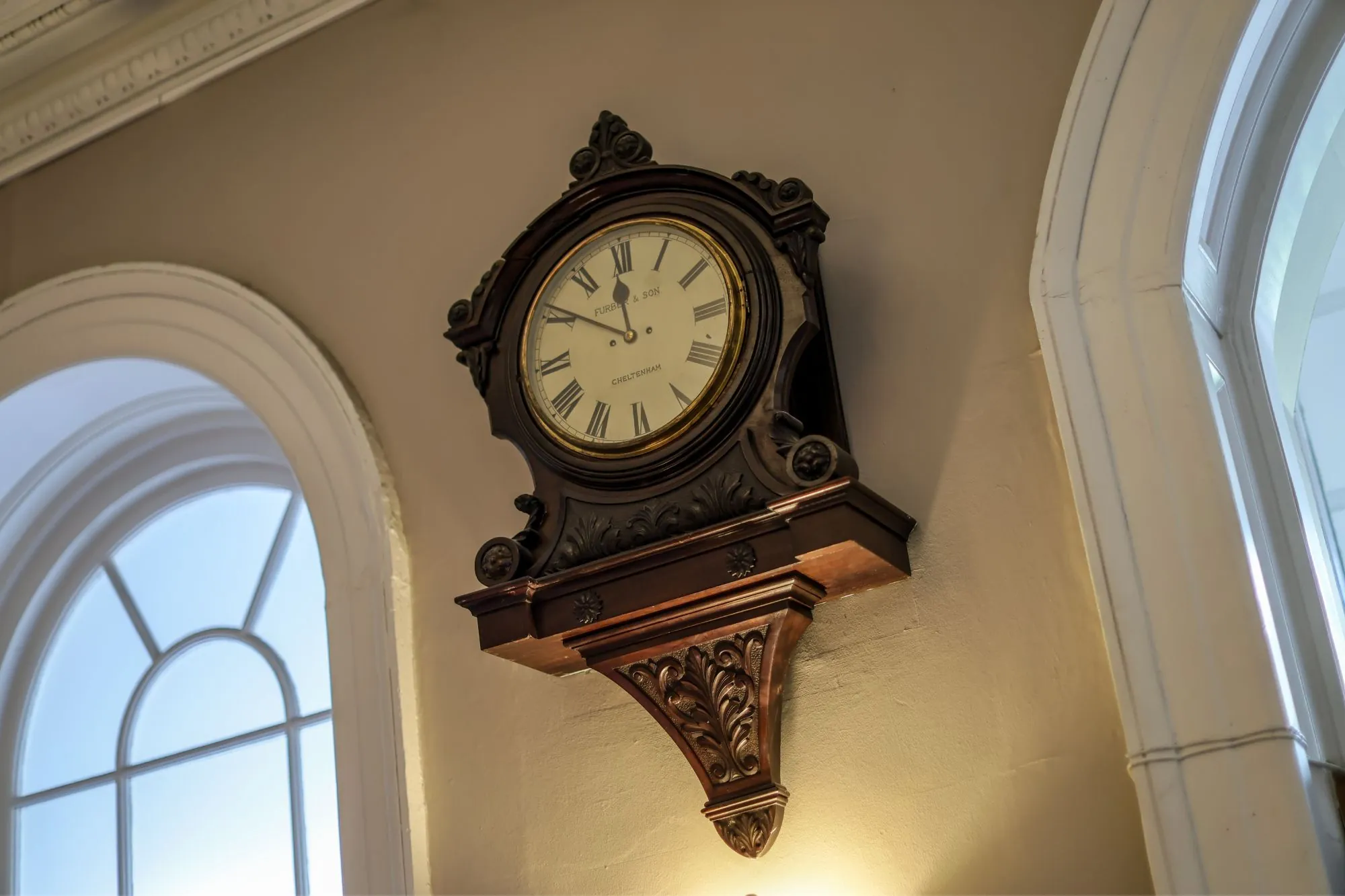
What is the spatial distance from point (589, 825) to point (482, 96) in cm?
119

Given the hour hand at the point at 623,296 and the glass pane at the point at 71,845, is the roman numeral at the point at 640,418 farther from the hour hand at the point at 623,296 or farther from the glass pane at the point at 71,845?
the glass pane at the point at 71,845

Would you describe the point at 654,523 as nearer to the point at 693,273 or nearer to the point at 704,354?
the point at 704,354

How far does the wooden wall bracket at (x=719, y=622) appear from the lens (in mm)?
1738

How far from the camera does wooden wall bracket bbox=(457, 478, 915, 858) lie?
1.74m

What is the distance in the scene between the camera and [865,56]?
205 cm

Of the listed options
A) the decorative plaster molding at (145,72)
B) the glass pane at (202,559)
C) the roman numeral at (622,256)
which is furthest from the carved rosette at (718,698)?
the decorative plaster molding at (145,72)

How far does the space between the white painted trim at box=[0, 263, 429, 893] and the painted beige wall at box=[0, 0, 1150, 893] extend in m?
0.04

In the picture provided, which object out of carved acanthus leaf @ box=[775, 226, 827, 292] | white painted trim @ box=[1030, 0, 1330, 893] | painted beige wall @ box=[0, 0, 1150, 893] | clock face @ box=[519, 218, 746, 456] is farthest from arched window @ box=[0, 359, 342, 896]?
white painted trim @ box=[1030, 0, 1330, 893]

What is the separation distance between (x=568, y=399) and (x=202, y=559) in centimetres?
128

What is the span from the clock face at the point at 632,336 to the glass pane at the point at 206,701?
110cm

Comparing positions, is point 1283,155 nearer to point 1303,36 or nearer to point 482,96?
point 1303,36

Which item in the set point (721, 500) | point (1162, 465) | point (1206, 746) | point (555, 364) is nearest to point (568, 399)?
point (555, 364)

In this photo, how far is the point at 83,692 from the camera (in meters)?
2.90

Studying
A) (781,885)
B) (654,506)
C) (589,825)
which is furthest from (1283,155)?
(589,825)
